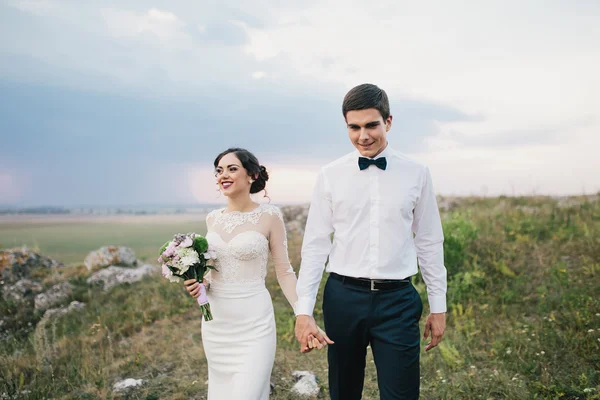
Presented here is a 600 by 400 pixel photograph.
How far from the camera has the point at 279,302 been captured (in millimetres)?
9727

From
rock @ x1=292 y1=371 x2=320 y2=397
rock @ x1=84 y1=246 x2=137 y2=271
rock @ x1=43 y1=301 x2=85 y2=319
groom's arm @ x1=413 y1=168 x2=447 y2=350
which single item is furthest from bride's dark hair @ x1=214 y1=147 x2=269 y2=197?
rock @ x1=84 y1=246 x2=137 y2=271

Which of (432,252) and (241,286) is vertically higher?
(432,252)

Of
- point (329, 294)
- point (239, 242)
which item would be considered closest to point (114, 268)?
point (239, 242)

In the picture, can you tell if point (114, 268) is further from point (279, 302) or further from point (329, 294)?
point (329, 294)

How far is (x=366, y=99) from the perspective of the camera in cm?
322

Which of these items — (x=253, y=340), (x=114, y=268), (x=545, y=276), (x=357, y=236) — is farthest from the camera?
(x=114, y=268)

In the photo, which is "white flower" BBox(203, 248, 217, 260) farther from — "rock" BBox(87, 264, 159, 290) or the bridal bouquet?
"rock" BBox(87, 264, 159, 290)

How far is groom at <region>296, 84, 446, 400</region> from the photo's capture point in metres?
3.20

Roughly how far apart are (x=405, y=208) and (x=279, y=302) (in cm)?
683

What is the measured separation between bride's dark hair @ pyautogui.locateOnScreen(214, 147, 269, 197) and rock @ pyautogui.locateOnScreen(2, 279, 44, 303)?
1021 cm

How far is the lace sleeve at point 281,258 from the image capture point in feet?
14.0

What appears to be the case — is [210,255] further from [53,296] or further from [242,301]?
[53,296]

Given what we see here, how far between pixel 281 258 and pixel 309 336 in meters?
1.25

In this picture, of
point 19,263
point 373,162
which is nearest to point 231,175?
point 373,162
